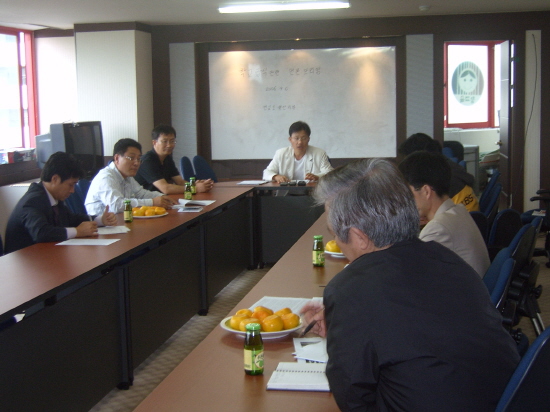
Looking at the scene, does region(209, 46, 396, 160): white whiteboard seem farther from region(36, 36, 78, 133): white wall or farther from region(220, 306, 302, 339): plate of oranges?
region(220, 306, 302, 339): plate of oranges

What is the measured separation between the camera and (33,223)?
3.44m

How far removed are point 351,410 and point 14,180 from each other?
702 centimetres

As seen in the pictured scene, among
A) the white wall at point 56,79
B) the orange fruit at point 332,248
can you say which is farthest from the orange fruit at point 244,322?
the white wall at point 56,79

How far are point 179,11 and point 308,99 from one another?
1.97m

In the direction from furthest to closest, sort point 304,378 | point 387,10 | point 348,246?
1. point 387,10
2. point 304,378
3. point 348,246

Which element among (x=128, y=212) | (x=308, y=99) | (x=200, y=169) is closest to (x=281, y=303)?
(x=128, y=212)

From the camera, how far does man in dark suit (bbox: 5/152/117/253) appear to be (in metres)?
3.46

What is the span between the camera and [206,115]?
27.1ft

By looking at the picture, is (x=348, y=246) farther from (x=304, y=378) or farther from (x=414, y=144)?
(x=414, y=144)

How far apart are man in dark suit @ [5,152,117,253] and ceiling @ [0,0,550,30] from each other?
3324mm

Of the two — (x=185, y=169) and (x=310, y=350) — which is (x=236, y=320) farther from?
(x=185, y=169)

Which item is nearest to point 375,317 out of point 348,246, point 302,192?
point 348,246

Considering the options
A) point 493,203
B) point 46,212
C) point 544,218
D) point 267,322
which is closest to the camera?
point 267,322

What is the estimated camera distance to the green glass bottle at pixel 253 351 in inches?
66.8
